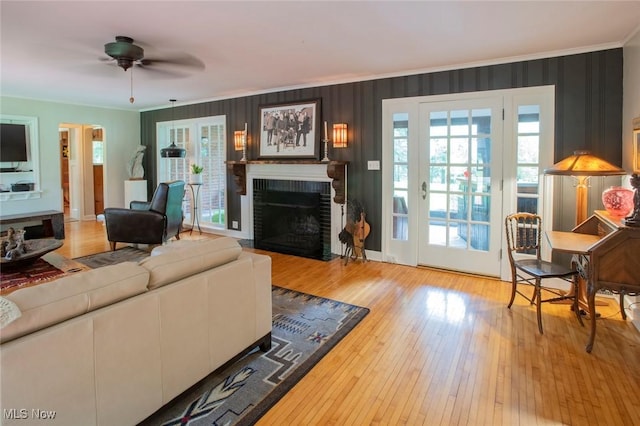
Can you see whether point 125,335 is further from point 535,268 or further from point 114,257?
point 114,257

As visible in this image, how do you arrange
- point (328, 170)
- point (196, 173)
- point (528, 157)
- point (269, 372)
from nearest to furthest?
point (269, 372) → point (528, 157) → point (328, 170) → point (196, 173)

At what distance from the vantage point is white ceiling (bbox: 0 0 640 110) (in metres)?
2.63

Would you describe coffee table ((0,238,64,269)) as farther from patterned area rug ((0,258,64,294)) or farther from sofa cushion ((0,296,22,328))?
sofa cushion ((0,296,22,328))

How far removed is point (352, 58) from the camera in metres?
3.87

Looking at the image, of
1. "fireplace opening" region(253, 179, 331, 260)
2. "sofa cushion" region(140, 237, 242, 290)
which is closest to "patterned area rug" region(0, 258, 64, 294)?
"sofa cushion" region(140, 237, 242, 290)

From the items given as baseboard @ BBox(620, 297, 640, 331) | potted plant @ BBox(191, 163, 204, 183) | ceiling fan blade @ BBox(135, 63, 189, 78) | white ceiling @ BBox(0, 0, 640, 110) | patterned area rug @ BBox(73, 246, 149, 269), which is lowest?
baseboard @ BBox(620, 297, 640, 331)

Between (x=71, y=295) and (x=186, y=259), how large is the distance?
57 centimetres

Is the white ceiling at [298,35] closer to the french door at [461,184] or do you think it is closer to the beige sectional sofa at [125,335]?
the french door at [461,184]

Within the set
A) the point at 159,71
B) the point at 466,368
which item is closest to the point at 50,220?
the point at 159,71

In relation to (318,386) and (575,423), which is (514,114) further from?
(318,386)

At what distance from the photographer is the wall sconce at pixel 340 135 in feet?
15.7

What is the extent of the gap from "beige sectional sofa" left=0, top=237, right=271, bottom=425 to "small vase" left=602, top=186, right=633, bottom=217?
2848mm

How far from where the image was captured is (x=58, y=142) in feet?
22.0

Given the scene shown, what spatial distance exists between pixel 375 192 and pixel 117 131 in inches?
225
